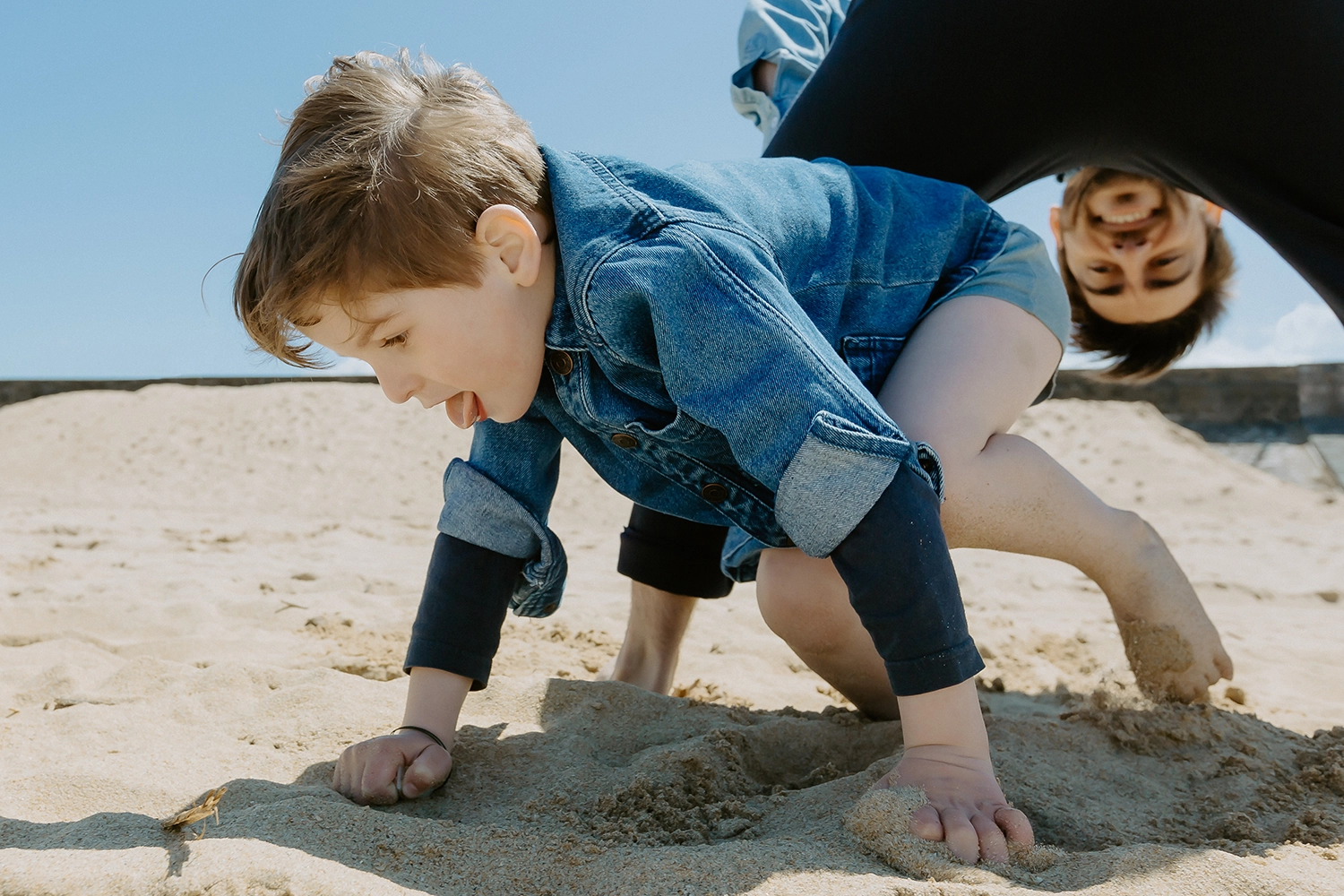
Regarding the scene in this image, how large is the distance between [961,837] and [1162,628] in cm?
88

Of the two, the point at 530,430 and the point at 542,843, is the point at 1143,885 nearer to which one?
the point at 542,843

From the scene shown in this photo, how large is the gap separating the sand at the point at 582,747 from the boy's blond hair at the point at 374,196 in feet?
2.13

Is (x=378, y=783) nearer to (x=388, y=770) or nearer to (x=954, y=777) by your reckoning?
(x=388, y=770)

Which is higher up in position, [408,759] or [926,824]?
[926,824]

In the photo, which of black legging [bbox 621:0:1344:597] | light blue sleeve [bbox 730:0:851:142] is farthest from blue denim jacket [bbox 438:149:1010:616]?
light blue sleeve [bbox 730:0:851:142]

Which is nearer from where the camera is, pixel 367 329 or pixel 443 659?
pixel 367 329

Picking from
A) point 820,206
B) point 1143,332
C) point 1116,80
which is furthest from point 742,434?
point 1143,332

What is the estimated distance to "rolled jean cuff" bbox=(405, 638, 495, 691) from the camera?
160cm

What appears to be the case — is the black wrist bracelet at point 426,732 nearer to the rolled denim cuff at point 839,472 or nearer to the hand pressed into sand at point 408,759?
the hand pressed into sand at point 408,759

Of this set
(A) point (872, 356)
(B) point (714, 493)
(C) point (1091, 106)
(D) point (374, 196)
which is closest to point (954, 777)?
(B) point (714, 493)

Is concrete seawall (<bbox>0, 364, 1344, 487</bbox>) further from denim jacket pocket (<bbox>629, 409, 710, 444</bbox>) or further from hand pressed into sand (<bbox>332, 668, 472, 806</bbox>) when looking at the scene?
hand pressed into sand (<bbox>332, 668, 472, 806</bbox>)

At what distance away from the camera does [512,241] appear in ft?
4.61

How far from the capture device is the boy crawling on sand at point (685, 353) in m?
1.26

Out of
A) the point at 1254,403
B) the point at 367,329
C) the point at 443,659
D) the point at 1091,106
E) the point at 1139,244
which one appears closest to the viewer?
the point at 367,329
